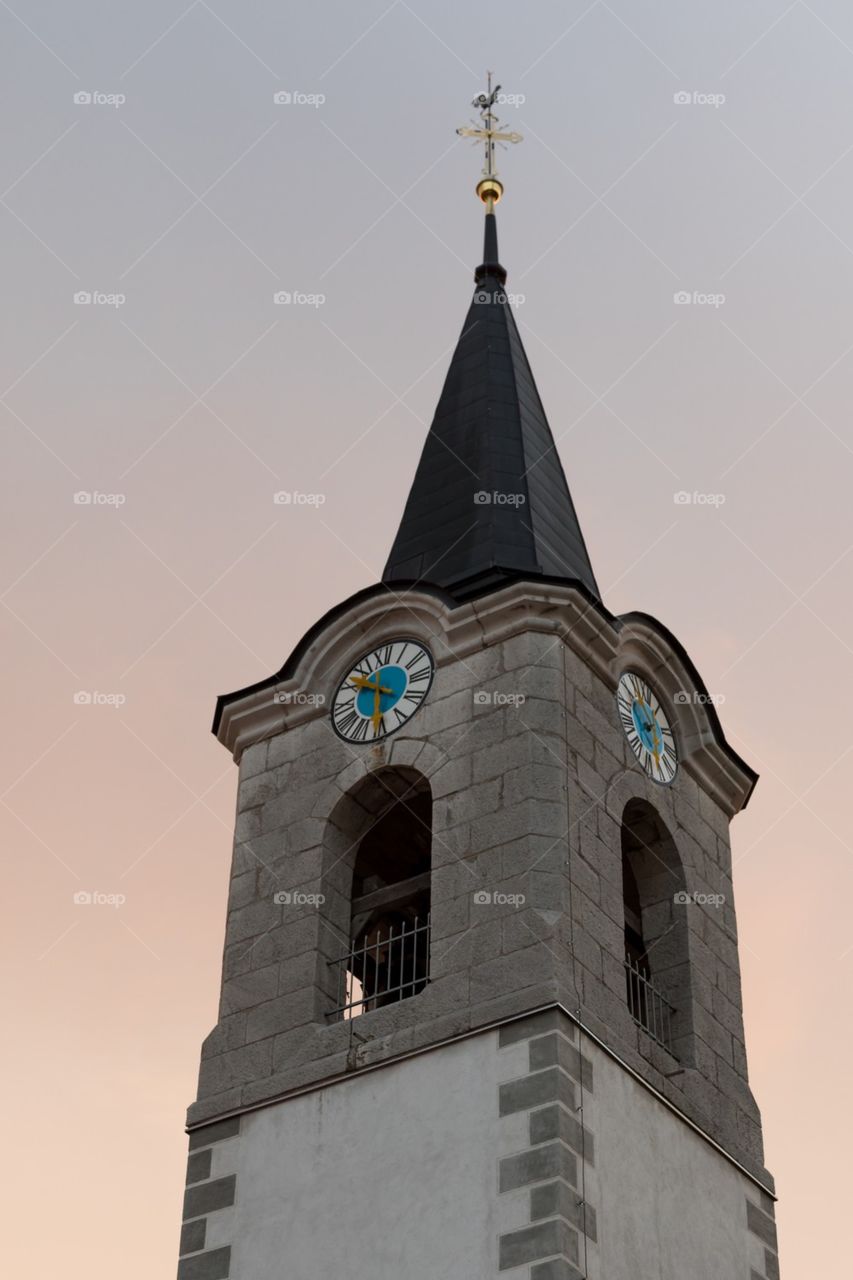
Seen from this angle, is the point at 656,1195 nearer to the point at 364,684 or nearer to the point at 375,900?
the point at 375,900

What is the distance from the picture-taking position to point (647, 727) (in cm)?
2859

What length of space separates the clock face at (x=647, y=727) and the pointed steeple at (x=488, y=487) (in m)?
1.34

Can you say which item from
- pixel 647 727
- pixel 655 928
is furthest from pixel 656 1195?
pixel 647 727

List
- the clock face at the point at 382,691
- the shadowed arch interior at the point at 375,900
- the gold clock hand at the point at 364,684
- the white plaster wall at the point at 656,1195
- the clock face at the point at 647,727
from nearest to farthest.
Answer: the white plaster wall at the point at 656,1195
the shadowed arch interior at the point at 375,900
the clock face at the point at 382,691
the gold clock hand at the point at 364,684
the clock face at the point at 647,727

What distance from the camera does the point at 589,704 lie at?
27438 millimetres

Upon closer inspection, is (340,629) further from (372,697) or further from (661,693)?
(661,693)

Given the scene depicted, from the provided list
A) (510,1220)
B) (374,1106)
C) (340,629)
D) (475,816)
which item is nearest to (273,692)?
(340,629)

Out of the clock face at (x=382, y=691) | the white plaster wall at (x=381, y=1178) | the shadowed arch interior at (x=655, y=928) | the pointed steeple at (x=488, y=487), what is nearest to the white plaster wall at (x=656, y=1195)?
the white plaster wall at (x=381, y=1178)

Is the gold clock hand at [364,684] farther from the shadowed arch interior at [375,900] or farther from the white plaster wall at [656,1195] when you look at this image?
the white plaster wall at [656,1195]

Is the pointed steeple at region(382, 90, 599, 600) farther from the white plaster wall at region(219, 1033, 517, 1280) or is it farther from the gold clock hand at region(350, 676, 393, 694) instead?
the white plaster wall at region(219, 1033, 517, 1280)

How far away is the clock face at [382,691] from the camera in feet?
Answer: 90.7

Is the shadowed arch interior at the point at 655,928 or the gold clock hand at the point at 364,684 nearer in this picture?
the shadowed arch interior at the point at 655,928

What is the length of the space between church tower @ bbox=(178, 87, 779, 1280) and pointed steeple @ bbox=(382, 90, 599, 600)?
2.3 inches

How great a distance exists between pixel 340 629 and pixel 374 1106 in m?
6.18
